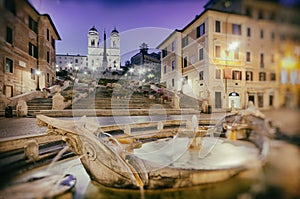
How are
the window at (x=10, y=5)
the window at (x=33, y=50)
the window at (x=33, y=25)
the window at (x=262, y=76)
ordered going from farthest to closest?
1. the window at (x=33, y=50)
2. the window at (x=33, y=25)
3. the window at (x=10, y=5)
4. the window at (x=262, y=76)

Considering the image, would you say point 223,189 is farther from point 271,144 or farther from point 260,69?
point 260,69

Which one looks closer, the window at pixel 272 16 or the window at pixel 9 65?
the window at pixel 272 16

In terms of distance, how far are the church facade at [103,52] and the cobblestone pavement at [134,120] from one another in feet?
2.24

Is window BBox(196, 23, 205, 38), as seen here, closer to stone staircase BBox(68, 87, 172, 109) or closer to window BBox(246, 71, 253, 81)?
window BBox(246, 71, 253, 81)

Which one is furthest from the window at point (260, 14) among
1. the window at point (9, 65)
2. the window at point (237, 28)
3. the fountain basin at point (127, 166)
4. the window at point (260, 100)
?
the window at point (9, 65)

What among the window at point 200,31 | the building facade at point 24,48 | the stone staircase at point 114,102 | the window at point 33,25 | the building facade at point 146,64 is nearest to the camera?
the building facade at point 24,48

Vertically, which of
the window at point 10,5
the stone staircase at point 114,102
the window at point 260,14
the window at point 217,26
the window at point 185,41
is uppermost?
the window at point 10,5

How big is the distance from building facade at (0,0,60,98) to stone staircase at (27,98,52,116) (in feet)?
0.57

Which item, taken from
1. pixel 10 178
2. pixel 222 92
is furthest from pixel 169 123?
pixel 10 178

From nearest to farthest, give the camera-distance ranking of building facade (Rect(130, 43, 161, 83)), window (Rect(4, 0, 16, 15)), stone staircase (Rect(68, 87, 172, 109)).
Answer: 1. window (Rect(4, 0, 16, 15))
2. building facade (Rect(130, 43, 161, 83))
3. stone staircase (Rect(68, 87, 172, 109))

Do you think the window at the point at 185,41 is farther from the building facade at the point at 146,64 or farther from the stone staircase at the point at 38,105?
the stone staircase at the point at 38,105

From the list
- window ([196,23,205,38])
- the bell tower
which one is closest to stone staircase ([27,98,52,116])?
the bell tower

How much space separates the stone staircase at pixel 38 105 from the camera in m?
1.81

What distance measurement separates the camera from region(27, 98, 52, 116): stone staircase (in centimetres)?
181
